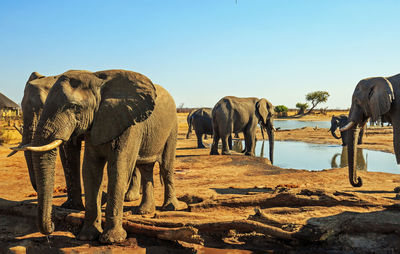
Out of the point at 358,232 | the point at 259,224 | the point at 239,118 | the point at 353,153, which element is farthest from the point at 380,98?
the point at 239,118

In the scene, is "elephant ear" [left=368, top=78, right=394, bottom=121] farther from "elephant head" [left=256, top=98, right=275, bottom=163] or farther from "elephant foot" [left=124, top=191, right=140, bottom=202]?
"elephant head" [left=256, top=98, right=275, bottom=163]

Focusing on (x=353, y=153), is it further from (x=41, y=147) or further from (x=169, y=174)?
(x=41, y=147)

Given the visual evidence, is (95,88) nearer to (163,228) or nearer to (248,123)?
(163,228)

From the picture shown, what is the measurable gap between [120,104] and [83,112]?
0.49 meters

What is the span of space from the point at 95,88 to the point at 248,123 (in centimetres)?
1169

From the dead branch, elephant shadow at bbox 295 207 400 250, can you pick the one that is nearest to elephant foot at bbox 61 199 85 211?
the dead branch

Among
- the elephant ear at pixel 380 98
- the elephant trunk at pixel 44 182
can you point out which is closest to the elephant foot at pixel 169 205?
the elephant trunk at pixel 44 182

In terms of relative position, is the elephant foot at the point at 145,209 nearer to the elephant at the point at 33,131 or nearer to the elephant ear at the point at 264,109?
the elephant at the point at 33,131

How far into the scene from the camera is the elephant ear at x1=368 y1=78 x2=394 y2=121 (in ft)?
23.9

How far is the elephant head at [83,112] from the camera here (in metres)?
3.84

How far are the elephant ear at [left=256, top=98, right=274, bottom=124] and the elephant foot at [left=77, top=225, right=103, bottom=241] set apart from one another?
11633 millimetres

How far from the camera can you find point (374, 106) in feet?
24.6

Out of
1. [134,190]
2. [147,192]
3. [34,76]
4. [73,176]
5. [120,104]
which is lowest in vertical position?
[134,190]

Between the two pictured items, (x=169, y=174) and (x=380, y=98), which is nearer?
(x=169, y=174)
